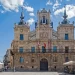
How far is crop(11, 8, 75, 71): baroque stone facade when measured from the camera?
6003cm

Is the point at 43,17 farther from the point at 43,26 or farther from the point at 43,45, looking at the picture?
the point at 43,45

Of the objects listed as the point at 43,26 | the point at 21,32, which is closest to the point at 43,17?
the point at 43,26

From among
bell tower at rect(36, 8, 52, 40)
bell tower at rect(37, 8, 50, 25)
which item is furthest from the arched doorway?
bell tower at rect(37, 8, 50, 25)

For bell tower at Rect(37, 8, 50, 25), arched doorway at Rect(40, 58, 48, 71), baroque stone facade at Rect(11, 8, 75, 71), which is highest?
bell tower at Rect(37, 8, 50, 25)

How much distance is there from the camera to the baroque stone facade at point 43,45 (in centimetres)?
6003

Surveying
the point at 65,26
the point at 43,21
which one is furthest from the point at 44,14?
the point at 65,26

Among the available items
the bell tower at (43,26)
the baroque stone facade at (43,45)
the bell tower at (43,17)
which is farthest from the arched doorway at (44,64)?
the bell tower at (43,17)

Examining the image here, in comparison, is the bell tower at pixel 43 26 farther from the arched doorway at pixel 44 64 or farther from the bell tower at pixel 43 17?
the arched doorway at pixel 44 64

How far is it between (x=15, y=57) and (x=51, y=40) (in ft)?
33.7

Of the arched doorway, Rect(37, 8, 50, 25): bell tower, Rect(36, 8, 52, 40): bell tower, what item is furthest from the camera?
Rect(37, 8, 50, 25): bell tower

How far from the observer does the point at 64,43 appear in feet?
201

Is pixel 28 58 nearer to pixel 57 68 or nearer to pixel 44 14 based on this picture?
pixel 57 68

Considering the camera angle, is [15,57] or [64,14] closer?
[15,57]

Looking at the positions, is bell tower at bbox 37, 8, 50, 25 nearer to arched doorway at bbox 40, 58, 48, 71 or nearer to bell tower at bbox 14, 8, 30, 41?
bell tower at bbox 14, 8, 30, 41
